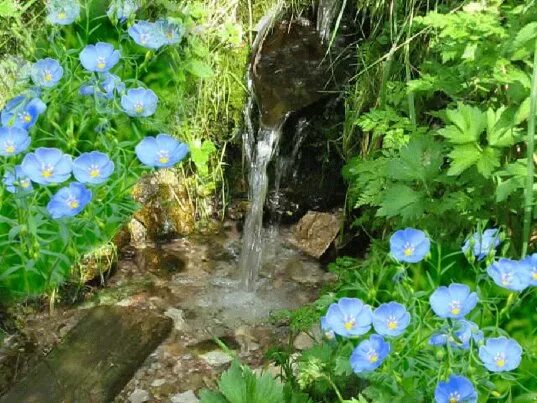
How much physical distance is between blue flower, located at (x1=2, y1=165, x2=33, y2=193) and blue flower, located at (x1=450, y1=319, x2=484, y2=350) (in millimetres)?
753

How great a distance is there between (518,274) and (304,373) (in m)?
0.43

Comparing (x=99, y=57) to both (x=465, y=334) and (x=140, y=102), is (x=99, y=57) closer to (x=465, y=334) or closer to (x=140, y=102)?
(x=140, y=102)

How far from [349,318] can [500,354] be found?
0.24m

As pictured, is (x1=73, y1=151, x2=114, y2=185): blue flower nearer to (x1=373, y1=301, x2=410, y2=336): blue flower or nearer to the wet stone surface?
(x1=373, y1=301, x2=410, y2=336): blue flower

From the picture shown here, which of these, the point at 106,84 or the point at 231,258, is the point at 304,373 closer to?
the point at 106,84

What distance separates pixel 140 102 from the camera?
1.44 m

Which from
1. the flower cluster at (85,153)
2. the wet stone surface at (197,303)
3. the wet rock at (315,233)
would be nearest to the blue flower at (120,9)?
the flower cluster at (85,153)

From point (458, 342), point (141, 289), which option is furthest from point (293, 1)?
point (458, 342)

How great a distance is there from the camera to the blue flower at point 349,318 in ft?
3.94

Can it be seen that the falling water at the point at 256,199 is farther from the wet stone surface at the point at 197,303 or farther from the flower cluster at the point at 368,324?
the flower cluster at the point at 368,324

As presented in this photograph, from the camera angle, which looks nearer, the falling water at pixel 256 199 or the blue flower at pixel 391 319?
the blue flower at pixel 391 319

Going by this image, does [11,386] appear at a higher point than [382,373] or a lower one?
lower

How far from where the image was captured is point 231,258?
10.2ft

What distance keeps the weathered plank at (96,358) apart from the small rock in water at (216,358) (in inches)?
6.7
